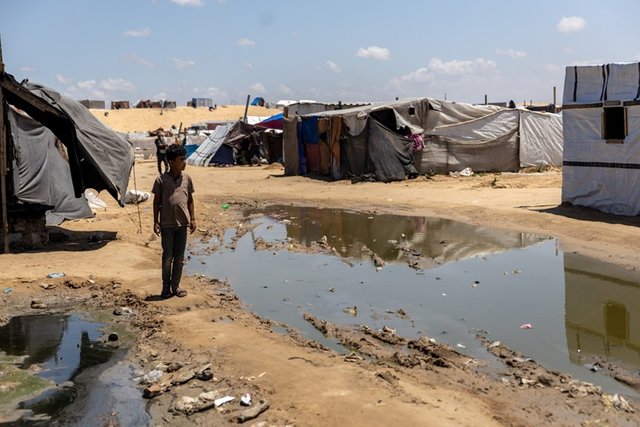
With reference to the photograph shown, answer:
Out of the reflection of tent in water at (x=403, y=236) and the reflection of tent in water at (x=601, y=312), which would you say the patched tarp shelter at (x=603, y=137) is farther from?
the reflection of tent in water at (x=601, y=312)

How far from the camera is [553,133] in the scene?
22609 mm

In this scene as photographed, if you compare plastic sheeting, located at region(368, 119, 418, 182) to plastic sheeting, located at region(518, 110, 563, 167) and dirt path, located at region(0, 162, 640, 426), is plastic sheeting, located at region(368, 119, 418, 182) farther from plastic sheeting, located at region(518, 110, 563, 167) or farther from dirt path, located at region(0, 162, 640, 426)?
dirt path, located at region(0, 162, 640, 426)

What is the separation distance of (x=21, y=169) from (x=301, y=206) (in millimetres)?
7675

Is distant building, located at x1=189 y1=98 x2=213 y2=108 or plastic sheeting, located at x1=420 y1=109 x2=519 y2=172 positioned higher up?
distant building, located at x1=189 y1=98 x2=213 y2=108

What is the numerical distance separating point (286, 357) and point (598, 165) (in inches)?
383

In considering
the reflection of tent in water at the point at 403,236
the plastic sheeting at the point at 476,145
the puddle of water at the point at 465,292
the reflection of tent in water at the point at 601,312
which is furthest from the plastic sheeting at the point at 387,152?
the reflection of tent in water at the point at 601,312

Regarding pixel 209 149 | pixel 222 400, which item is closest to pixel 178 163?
pixel 222 400

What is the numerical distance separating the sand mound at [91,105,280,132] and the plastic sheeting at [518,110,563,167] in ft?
140

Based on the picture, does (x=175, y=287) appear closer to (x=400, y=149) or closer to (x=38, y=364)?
(x=38, y=364)

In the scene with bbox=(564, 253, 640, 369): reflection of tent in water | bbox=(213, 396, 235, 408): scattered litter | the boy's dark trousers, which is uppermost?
the boy's dark trousers

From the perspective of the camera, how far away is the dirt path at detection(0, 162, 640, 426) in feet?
13.3

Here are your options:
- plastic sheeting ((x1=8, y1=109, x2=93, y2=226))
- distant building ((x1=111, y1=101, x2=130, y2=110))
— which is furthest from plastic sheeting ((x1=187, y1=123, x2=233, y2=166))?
distant building ((x1=111, y1=101, x2=130, y2=110))

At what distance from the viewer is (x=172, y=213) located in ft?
22.5

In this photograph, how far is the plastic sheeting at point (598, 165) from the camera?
11.8 metres
